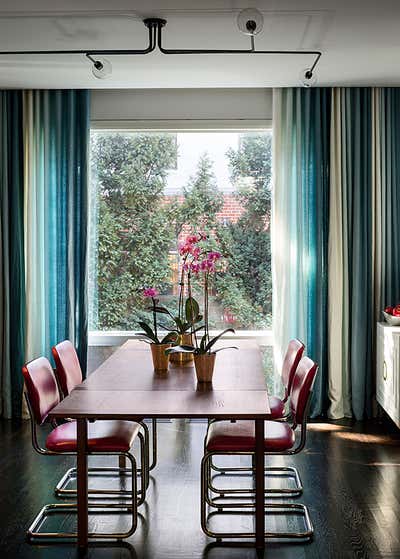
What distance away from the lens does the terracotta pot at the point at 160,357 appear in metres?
3.72

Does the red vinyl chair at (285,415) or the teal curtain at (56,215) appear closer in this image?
the red vinyl chair at (285,415)

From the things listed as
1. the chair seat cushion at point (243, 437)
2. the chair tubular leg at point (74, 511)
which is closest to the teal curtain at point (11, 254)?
the chair tubular leg at point (74, 511)

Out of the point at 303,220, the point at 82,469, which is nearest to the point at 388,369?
the point at 303,220

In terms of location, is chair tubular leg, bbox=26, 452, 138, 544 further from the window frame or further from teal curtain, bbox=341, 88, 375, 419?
teal curtain, bbox=341, 88, 375, 419

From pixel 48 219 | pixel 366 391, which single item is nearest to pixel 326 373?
pixel 366 391

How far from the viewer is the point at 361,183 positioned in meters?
5.49

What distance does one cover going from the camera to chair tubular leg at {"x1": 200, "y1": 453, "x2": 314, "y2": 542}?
324 centimetres

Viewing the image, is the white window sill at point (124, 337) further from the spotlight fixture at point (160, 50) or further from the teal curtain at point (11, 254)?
the spotlight fixture at point (160, 50)

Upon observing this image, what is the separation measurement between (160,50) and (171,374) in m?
1.77

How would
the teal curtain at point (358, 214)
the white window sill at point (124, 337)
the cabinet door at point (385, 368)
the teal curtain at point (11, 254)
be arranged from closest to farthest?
1. the cabinet door at point (385, 368)
2. the teal curtain at point (358, 214)
3. the teal curtain at point (11, 254)
4. the white window sill at point (124, 337)

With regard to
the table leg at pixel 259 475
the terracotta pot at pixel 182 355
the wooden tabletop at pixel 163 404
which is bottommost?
the table leg at pixel 259 475

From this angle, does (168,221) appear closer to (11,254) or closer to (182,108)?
(182,108)

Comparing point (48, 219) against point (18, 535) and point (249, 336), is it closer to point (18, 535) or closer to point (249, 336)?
point (249, 336)

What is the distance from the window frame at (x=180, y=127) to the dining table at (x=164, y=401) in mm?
1909
